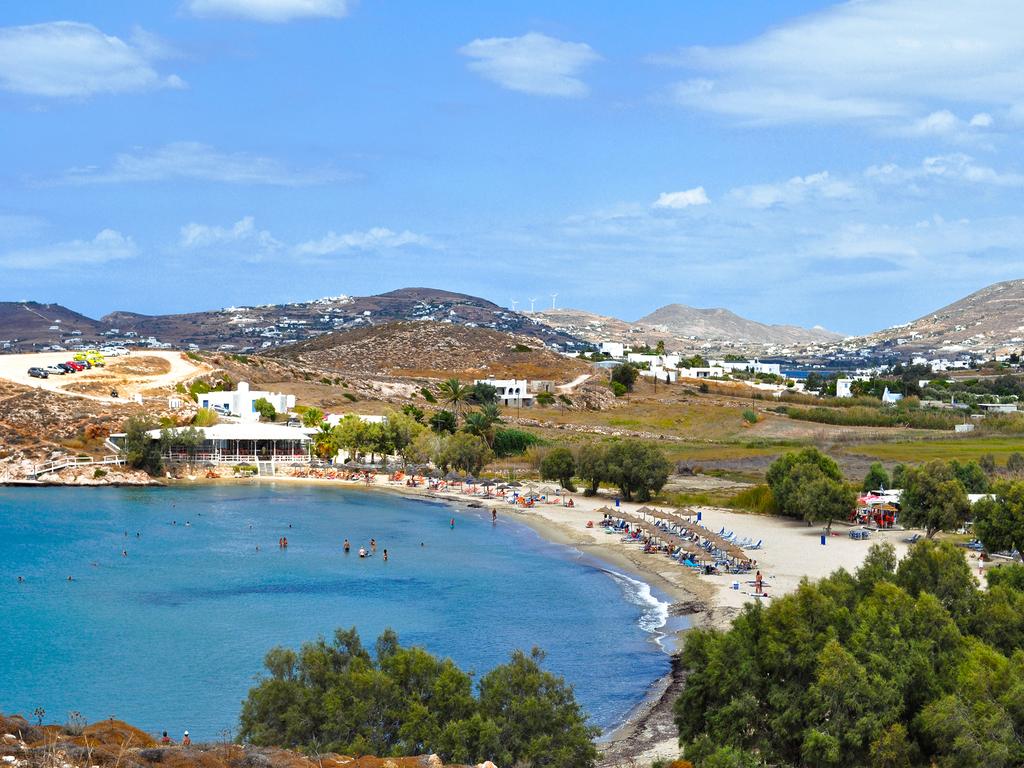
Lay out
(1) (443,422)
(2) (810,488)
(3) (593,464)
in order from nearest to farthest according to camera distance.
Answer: (2) (810,488), (3) (593,464), (1) (443,422)

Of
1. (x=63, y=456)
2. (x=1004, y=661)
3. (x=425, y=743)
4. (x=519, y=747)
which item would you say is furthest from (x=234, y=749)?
(x=63, y=456)

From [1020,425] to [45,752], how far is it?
99.8 meters

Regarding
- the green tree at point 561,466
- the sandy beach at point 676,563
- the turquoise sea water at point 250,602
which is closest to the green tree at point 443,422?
the green tree at point 561,466

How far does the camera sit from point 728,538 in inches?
1989

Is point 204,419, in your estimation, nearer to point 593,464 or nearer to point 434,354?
point 593,464

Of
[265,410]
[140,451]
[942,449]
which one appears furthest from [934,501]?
[265,410]

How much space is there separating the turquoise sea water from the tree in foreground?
6687 millimetres

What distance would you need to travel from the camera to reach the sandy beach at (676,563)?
2698 cm

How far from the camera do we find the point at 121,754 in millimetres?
11617

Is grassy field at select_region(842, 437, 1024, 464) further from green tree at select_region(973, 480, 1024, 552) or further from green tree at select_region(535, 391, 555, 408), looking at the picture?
green tree at select_region(535, 391, 555, 408)

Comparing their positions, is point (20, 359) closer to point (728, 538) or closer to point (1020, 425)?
point (728, 538)

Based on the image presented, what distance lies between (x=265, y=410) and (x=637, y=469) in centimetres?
4293

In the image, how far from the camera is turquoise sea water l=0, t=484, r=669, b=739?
102ft

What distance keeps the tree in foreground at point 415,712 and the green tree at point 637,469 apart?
145 feet
